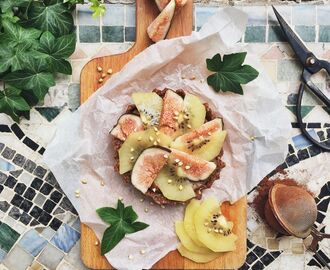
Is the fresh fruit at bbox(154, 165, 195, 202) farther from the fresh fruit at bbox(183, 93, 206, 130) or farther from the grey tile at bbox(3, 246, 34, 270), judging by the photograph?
the grey tile at bbox(3, 246, 34, 270)

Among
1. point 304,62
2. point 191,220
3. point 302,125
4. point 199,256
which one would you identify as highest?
point 304,62

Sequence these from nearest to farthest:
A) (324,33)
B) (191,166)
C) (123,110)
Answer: (191,166) < (123,110) < (324,33)

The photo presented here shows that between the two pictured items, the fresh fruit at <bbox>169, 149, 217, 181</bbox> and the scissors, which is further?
the scissors

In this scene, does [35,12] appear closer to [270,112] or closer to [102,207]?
[102,207]

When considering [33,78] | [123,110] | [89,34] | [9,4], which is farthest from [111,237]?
[9,4]

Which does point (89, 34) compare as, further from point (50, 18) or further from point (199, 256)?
point (199, 256)

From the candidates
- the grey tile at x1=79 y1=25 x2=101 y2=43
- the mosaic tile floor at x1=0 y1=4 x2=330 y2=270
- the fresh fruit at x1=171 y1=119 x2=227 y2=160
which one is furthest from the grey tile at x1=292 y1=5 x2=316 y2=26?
the grey tile at x1=79 y1=25 x2=101 y2=43

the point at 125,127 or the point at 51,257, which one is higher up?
the point at 125,127
